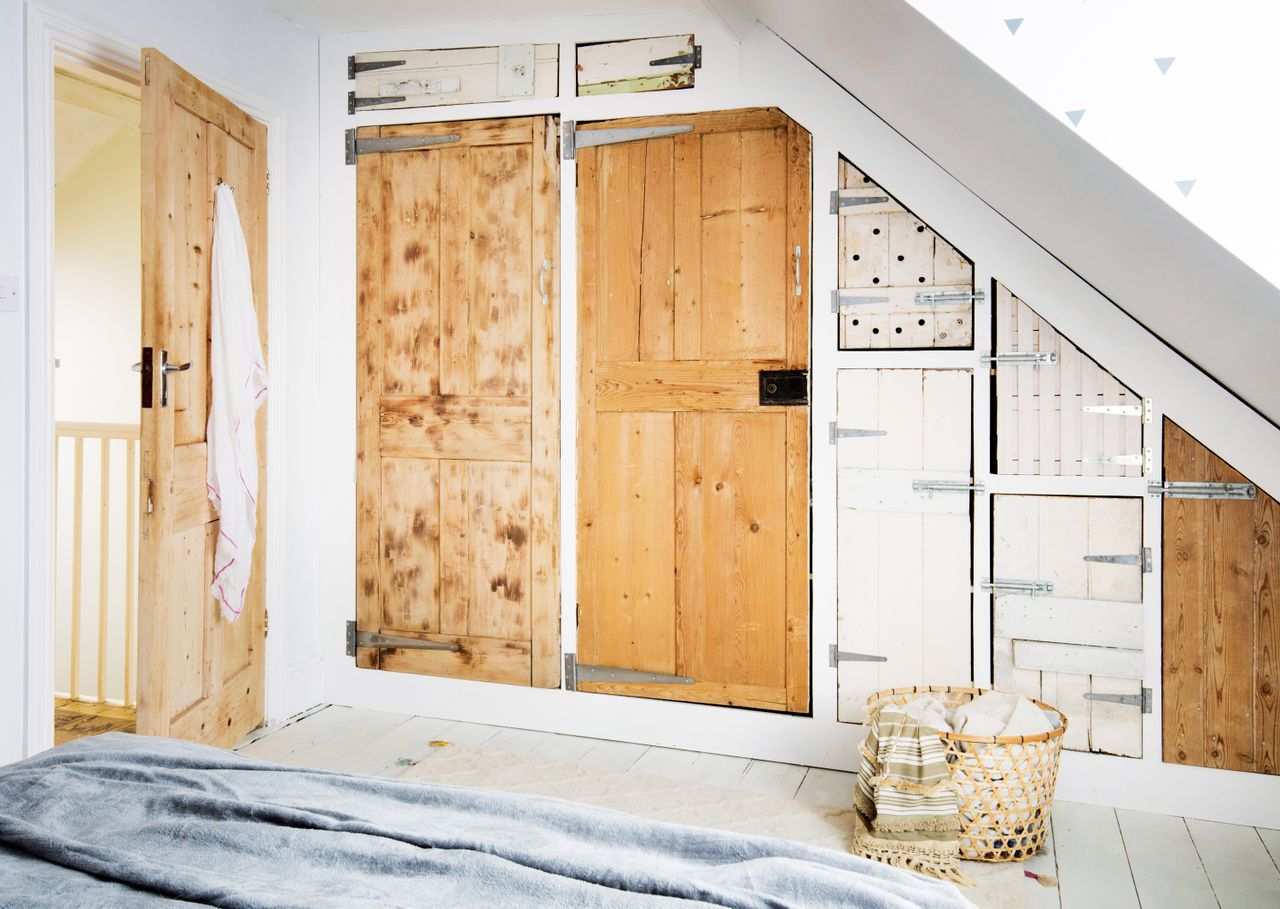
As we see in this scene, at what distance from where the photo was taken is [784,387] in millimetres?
2992

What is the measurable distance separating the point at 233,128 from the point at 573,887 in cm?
270

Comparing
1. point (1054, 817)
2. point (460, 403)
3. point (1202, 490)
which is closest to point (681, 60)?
point (460, 403)

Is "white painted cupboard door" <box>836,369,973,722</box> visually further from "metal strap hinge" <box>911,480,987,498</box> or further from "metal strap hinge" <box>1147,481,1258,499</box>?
"metal strap hinge" <box>1147,481,1258,499</box>

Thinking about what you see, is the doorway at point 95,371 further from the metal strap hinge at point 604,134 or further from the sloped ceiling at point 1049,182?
the sloped ceiling at point 1049,182

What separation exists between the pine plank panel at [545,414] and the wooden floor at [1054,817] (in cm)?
33

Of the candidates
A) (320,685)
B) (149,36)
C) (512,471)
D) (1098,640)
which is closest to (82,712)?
(320,685)

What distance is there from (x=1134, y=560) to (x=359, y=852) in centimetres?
231

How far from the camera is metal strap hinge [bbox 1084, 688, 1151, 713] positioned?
8.68 feet

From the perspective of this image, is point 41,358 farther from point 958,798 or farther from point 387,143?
point 958,798

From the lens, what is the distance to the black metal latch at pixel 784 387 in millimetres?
2973

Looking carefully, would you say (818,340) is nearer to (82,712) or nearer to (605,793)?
(605,793)

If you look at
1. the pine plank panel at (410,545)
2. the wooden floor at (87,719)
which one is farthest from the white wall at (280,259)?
the wooden floor at (87,719)

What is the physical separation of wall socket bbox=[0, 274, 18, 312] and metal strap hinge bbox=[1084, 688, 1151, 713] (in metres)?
3.00

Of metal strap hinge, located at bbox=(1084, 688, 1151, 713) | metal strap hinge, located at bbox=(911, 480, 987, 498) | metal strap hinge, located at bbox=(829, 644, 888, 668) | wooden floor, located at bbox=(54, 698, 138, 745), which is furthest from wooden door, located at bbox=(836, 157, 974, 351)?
wooden floor, located at bbox=(54, 698, 138, 745)
